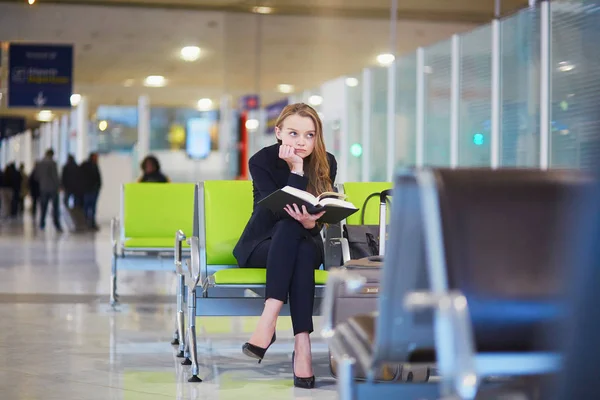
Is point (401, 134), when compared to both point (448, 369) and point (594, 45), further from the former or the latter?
point (448, 369)

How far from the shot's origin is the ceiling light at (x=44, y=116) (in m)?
40.5

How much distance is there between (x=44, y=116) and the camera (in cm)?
4222

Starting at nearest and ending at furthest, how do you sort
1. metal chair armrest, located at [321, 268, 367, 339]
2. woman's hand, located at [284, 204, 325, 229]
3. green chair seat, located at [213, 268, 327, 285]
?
metal chair armrest, located at [321, 268, 367, 339] < woman's hand, located at [284, 204, 325, 229] < green chair seat, located at [213, 268, 327, 285]

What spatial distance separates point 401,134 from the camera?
11.1m

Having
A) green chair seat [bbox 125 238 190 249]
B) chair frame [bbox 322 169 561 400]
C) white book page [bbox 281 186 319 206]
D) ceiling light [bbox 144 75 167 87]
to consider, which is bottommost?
green chair seat [bbox 125 238 190 249]

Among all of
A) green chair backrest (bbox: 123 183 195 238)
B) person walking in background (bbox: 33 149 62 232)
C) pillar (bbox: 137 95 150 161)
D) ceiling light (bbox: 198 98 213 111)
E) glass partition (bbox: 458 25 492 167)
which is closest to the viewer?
green chair backrest (bbox: 123 183 195 238)

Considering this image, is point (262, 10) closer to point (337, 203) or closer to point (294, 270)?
point (294, 270)

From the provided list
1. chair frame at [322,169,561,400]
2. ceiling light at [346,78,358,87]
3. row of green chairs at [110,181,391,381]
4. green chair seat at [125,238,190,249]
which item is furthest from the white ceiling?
chair frame at [322,169,561,400]

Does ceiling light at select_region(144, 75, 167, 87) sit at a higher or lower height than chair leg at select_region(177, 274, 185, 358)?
higher

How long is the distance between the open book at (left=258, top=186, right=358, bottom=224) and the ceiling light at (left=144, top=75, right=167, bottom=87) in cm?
2186

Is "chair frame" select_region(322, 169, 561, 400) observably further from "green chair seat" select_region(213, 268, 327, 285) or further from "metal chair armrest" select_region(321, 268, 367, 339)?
"green chair seat" select_region(213, 268, 327, 285)

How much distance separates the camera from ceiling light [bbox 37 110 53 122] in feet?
133

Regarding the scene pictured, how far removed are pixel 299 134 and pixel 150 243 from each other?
3038 millimetres

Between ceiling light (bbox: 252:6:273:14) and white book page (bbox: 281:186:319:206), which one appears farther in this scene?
ceiling light (bbox: 252:6:273:14)
